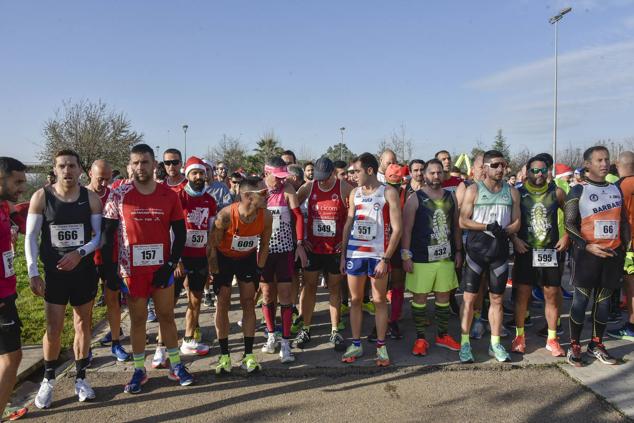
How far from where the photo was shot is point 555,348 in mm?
4906

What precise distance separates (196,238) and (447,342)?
3.17 m

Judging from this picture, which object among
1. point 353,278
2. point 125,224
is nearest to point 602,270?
point 353,278

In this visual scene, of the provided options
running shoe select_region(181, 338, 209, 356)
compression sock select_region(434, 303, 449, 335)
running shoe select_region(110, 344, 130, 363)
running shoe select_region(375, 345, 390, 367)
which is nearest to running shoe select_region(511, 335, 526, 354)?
compression sock select_region(434, 303, 449, 335)

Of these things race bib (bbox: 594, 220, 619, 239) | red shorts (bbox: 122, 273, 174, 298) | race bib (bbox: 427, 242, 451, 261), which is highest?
race bib (bbox: 594, 220, 619, 239)

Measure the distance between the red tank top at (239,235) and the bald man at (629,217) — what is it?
452 cm

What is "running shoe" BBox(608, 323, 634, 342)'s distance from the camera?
212 inches

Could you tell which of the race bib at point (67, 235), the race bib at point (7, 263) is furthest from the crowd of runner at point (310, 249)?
the race bib at point (7, 263)

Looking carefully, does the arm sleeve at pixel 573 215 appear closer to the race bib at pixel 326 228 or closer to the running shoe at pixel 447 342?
the running shoe at pixel 447 342

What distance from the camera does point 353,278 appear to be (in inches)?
189

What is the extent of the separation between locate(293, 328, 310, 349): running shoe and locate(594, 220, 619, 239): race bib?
3.45 metres

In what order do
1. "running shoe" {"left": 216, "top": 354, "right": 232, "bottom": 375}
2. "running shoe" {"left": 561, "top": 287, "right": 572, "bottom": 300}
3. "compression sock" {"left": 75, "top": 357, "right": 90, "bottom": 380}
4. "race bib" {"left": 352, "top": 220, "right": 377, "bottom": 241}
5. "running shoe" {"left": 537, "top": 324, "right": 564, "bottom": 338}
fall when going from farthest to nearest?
"running shoe" {"left": 561, "top": 287, "right": 572, "bottom": 300}, "running shoe" {"left": 537, "top": 324, "right": 564, "bottom": 338}, "race bib" {"left": 352, "top": 220, "right": 377, "bottom": 241}, "running shoe" {"left": 216, "top": 354, "right": 232, "bottom": 375}, "compression sock" {"left": 75, "top": 357, "right": 90, "bottom": 380}

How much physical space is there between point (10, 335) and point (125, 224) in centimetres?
123

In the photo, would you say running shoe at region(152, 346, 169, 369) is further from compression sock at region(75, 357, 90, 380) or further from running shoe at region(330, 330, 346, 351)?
running shoe at region(330, 330, 346, 351)

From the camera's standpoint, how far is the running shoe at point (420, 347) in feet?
16.2
